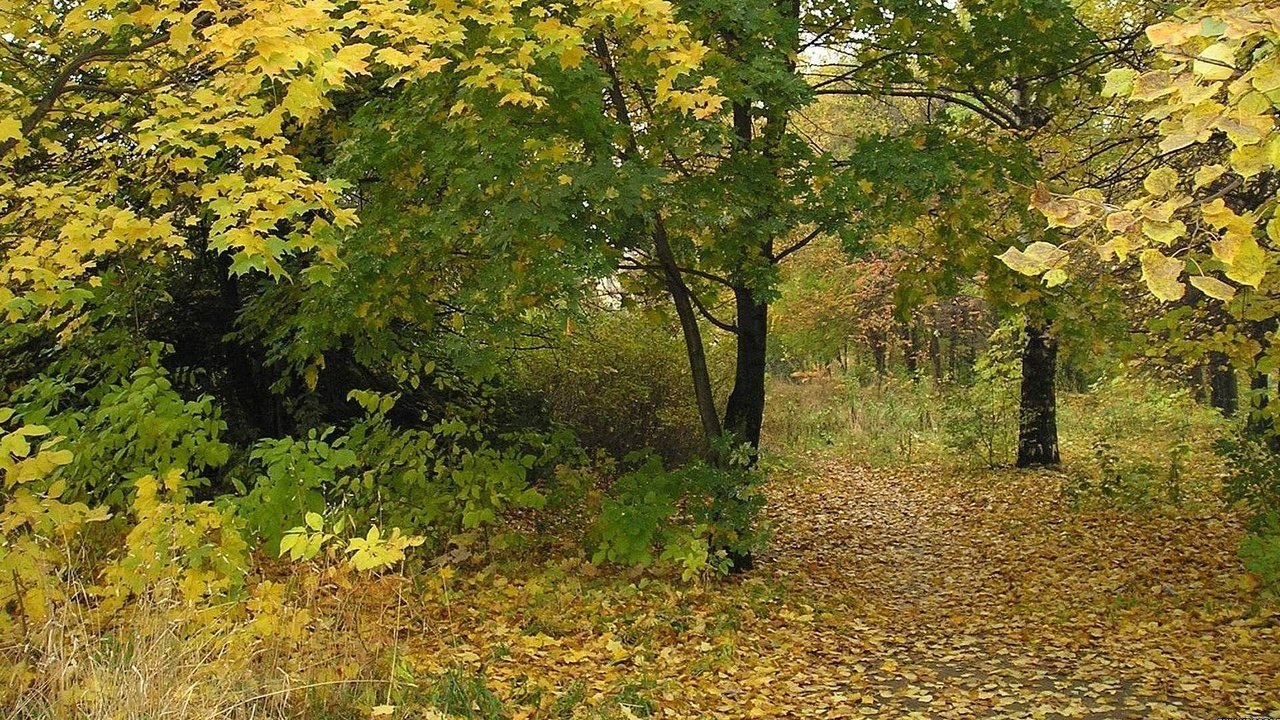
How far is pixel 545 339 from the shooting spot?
33.5 feet

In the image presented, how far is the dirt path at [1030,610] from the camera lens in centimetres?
506

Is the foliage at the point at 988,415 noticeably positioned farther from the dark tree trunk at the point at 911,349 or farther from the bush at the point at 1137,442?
the dark tree trunk at the point at 911,349

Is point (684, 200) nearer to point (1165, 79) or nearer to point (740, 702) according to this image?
point (740, 702)

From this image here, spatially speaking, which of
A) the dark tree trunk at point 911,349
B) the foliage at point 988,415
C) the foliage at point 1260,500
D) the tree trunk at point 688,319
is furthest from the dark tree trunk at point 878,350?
the tree trunk at point 688,319

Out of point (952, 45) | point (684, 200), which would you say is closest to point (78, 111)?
point (684, 200)

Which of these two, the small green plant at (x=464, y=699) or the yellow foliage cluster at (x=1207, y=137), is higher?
the yellow foliage cluster at (x=1207, y=137)

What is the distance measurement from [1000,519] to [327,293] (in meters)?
7.48

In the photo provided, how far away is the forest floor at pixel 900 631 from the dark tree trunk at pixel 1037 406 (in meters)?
2.55

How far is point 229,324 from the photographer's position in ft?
28.9

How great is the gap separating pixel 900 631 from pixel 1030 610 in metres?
1.06

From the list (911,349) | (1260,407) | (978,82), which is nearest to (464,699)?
(978,82)

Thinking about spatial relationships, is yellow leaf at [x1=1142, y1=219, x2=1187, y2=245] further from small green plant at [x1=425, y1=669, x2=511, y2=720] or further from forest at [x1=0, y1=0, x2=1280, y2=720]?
small green plant at [x1=425, y1=669, x2=511, y2=720]

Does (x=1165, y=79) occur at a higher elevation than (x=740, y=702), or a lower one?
higher

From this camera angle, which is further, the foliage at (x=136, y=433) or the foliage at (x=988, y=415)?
the foliage at (x=988, y=415)
